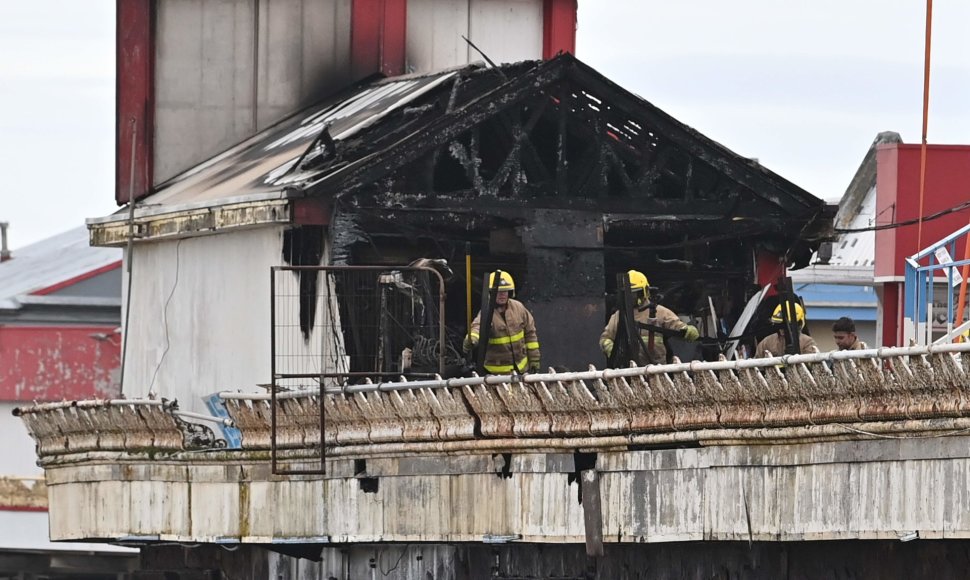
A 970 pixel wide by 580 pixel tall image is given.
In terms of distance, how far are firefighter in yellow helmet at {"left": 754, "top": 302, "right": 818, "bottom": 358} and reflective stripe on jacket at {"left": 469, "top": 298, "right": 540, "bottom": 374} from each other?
244cm

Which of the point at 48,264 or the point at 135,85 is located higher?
the point at 135,85

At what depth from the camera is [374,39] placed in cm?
3756

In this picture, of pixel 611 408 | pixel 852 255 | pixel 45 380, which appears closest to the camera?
pixel 611 408

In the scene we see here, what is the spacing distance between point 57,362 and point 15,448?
7.44 feet

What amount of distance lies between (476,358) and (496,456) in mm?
2481

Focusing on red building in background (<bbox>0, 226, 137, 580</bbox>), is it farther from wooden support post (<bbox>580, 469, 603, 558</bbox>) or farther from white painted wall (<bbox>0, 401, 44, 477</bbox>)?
wooden support post (<bbox>580, 469, 603, 558</bbox>)

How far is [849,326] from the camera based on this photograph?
966 inches

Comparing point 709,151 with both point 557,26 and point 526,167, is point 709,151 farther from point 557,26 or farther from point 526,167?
point 557,26

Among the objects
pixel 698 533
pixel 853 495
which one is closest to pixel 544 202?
pixel 698 533

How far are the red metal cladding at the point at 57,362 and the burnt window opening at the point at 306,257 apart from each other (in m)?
20.4

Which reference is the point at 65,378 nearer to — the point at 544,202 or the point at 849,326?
the point at 544,202

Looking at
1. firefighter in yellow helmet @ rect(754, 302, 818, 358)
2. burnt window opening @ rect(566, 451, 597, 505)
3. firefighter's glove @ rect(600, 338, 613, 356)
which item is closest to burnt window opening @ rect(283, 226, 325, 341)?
firefighter's glove @ rect(600, 338, 613, 356)

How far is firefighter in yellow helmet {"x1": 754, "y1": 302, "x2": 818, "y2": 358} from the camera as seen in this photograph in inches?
947

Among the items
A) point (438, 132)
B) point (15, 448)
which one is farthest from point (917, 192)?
point (15, 448)
